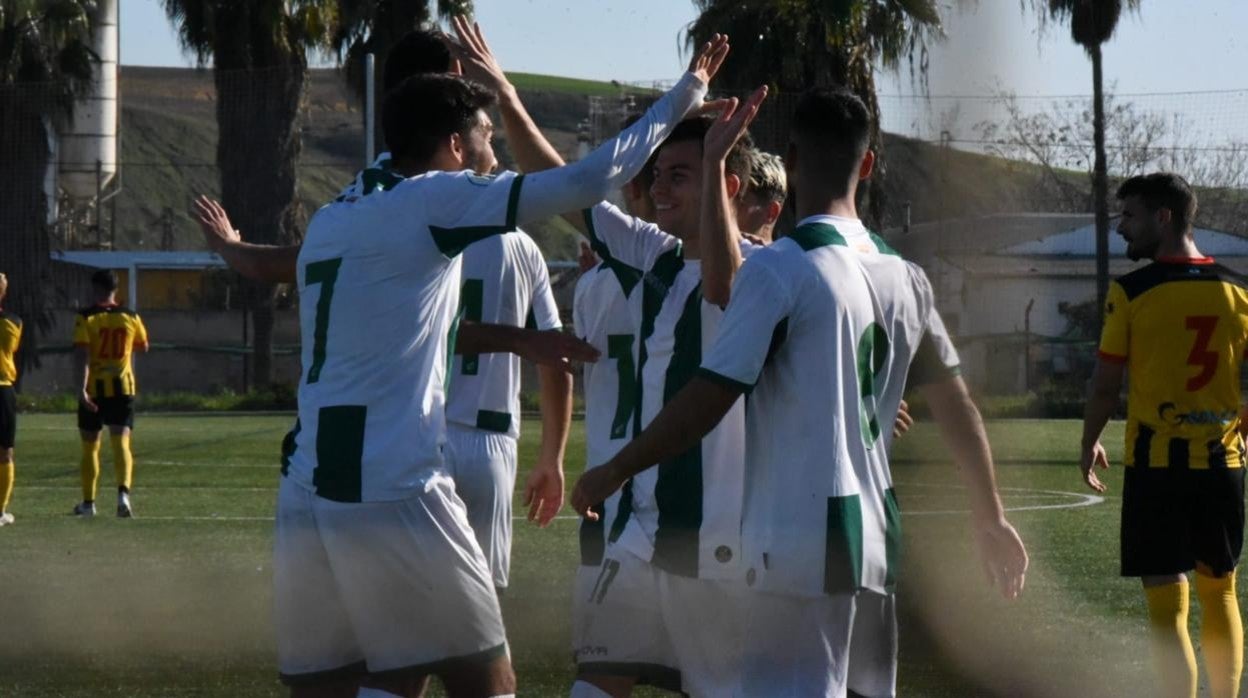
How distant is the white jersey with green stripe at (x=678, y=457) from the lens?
4375 millimetres

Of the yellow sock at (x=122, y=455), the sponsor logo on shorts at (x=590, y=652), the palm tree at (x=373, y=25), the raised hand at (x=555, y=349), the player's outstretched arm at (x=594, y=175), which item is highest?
the palm tree at (x=373, y=25)

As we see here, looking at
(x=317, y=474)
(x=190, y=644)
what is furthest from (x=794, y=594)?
(x=190, y=644)

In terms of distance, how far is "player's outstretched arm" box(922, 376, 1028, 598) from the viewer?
4.06m

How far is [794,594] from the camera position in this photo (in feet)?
12.1

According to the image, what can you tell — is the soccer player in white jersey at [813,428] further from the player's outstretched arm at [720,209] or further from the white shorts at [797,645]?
the player's outstretched arm at [720,209]

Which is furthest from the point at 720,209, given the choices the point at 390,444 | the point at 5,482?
the point at 5,482

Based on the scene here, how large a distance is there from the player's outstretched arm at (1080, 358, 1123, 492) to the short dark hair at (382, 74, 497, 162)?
9.32 feet

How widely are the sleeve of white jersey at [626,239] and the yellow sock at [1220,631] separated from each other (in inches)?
107

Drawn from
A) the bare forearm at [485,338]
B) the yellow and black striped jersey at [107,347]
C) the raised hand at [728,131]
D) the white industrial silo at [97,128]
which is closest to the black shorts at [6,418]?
the yellow and black striped jersey at [107,347]

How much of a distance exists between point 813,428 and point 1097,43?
28.1 ft

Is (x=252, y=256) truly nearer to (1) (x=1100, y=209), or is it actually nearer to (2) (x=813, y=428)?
(2) (x=813, y=428)

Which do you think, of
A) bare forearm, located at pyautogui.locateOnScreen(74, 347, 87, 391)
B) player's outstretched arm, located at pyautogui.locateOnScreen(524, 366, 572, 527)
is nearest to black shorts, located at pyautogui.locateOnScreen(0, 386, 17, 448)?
bare forearm, located at pyautogui.locateOnScreen(74, 347, 87, 391)

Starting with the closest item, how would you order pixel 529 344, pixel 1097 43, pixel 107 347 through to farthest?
pixel 529 344 < pixel 1097 43 < pixel 107 347

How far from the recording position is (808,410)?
3697mm
